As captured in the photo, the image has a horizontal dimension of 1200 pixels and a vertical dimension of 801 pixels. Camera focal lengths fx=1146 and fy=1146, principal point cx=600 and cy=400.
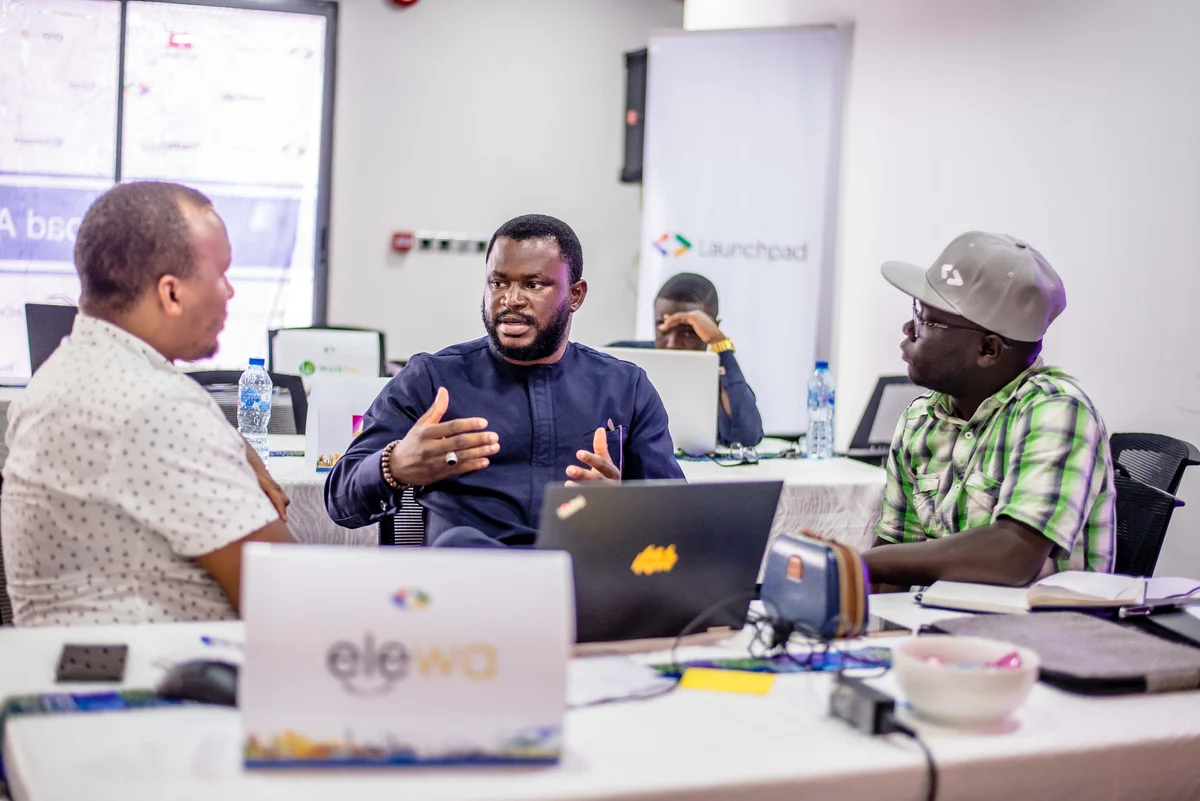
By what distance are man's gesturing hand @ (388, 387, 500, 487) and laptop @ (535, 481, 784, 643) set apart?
64 cm

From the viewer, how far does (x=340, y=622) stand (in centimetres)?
110

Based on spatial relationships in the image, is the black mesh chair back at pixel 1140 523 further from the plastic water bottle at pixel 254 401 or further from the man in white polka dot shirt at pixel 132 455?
the plastic water bottle at pixel 254 401

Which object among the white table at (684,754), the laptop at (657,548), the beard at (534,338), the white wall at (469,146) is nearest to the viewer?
the white table at (684,754)

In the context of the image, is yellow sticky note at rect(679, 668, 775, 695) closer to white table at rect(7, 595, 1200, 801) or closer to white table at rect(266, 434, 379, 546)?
white table at rect(7, 595, 1200, 801)

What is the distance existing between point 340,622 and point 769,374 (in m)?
4.39

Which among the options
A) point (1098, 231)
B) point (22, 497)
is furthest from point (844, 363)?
point (22, 497)

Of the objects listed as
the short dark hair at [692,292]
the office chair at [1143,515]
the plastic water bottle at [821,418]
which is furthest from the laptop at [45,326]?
the office chair at [1143,515]

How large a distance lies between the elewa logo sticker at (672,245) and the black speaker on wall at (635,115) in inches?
40.2

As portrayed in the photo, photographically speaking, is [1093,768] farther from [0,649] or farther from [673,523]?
[0,649]

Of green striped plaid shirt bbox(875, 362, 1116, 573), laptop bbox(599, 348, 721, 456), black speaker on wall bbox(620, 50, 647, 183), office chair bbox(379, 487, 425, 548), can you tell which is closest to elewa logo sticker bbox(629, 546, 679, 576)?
green striped plaid shirt bbox(875, 362, 1116, 573)

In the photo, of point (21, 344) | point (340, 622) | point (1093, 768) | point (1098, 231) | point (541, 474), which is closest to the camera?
point (340, 622)

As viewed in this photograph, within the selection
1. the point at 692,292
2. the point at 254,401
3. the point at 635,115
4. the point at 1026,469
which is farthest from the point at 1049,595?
the point at 635,115

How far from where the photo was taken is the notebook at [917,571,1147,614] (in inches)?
70.4

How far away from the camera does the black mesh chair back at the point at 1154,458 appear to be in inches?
104
